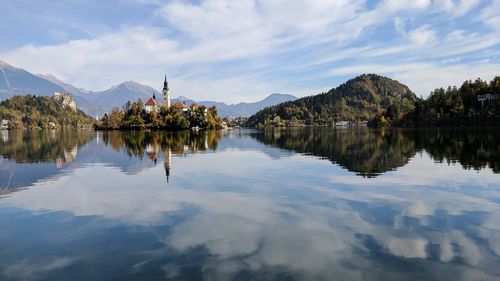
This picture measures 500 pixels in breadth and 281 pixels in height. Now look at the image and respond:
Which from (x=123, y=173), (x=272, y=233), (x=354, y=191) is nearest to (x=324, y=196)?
(x=354, y=191)

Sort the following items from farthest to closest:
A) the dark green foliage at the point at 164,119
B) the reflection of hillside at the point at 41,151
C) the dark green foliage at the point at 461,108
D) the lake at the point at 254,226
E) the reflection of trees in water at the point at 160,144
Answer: the dark green foliage at the point at 164,119
the dark green foliage at the point at 461,108
the reflection of trees in water at the point at 160,144
the reflection of hillside at the point at 41,151
the lake at the point at 254,226

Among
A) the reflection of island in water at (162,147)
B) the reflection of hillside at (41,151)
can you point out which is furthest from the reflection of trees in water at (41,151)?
the reflection of island in water at (162,147)

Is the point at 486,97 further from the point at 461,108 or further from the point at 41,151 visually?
the point at 41,151

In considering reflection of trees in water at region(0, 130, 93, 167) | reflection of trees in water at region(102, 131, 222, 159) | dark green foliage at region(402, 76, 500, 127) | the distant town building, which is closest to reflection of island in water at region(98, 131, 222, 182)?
reflection of trees in water at region(102, 131, 222, 159)

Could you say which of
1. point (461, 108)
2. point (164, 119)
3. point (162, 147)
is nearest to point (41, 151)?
point (162, 147)

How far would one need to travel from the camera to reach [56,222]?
1669cm

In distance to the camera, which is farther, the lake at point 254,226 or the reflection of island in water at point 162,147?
the reflection of island in water at point 162,147

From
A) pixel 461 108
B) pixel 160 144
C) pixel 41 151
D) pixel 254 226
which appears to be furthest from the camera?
pixel 461 108

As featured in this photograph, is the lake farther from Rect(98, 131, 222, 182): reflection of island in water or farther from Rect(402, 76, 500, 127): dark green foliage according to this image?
Rect(402, 76, 500, 127): dark green foliage

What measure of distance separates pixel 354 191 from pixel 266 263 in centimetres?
1246

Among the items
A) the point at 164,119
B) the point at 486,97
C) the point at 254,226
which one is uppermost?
the point at 486,97

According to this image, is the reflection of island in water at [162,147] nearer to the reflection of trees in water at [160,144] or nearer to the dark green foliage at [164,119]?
the reflection of trees in water at [160,144]

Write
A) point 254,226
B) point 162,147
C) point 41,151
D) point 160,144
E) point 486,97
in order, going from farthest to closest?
point 486,97 → point 160,144 → point 162,147 → point 41,151 → point 254,226

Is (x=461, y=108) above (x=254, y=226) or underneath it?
above
